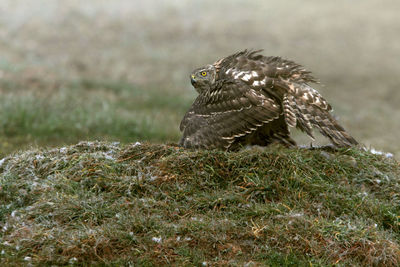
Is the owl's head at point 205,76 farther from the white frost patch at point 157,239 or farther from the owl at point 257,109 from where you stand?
the white frost patch at point 157,239

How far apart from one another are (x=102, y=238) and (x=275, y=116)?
11.8ft

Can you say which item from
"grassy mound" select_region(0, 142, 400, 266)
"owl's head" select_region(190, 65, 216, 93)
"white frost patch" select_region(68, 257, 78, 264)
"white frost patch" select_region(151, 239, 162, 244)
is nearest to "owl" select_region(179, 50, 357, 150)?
"owl's head" select_region(190, 65, 216, 93)

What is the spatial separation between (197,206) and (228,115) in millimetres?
2007

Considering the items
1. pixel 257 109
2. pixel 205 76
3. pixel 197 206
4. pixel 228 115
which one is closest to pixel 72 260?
pixel 197 206

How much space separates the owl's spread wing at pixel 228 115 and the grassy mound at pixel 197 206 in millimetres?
460

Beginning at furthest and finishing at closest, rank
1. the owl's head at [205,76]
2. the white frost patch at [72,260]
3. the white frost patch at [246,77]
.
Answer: the owl's head at [205,76] < the white frost patch at [246,77] < the white frost patch at [72,260]

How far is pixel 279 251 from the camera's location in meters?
6.37

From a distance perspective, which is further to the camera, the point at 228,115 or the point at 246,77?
the point at 246,77

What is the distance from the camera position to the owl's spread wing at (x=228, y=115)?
330 inches

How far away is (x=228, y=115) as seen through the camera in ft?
28.1

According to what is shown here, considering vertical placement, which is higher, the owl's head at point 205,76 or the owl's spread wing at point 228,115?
the owl's head at point 205,76

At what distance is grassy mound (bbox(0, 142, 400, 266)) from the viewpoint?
622cm

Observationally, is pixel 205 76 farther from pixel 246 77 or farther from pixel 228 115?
pixel 228 115

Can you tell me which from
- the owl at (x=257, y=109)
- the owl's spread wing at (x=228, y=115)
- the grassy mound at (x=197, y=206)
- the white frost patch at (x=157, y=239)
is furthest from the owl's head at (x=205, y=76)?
the white frost patch at (x=157, y=239)
